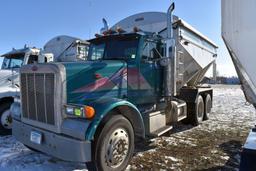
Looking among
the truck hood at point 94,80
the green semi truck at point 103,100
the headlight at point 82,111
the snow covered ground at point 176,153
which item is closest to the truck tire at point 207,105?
the snow covered ground at point 176,153

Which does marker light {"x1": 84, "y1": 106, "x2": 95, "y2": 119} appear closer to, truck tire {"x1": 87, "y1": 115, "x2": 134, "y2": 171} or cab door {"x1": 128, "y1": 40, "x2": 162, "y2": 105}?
truck tire {"x1": 87, "y1": 115, "x2": 134, "y2": 171}

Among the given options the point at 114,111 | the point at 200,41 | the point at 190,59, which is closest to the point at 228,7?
the point at 114,111

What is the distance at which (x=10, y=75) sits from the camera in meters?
7.92

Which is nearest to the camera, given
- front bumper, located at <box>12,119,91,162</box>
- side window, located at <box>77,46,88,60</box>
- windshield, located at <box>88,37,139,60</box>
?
front bumper, located at <box>12,119,91,162</box>

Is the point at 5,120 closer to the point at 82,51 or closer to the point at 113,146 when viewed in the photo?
the point at 82,51

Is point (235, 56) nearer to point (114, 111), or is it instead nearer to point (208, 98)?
point (114, 111)

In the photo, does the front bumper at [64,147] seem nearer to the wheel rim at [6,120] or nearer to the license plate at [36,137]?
the license plate at [36,137]

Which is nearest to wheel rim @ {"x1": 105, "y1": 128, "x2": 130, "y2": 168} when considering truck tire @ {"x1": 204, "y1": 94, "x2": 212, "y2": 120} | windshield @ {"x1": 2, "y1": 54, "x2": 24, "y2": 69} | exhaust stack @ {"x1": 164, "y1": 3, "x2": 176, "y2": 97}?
exhaust stack @ {"x1": 164, "y1": 3, "x2": 176, "y2": 97}

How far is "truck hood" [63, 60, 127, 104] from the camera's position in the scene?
4406 mm

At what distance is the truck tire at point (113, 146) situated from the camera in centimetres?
424

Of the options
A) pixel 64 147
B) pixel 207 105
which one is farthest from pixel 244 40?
pixel 207 105

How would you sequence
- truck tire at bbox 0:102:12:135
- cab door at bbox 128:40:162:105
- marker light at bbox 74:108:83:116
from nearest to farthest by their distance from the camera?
marker light at bbox 74:108:83:116 < cab door at bbox 128:40:162:105 < truck tire at bbox 0:102:12:135

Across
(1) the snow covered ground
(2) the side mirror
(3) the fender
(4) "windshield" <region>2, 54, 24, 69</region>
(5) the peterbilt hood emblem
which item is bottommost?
(1) the snow covered ground

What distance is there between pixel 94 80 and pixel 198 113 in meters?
5.43
